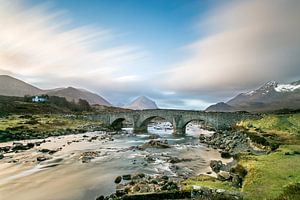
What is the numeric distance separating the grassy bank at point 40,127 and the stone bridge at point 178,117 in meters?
4.49

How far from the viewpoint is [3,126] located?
176ft

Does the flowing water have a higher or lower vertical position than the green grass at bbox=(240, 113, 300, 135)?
lower

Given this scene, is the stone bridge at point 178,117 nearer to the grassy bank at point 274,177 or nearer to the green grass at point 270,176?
the grassy bank at point 274,177

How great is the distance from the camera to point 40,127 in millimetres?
59094

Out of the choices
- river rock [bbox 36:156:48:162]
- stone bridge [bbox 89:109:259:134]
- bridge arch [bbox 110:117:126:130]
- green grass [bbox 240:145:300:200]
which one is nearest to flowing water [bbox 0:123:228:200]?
river rock [bbox 36:156:48:162]

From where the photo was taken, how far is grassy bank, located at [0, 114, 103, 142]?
161 feet

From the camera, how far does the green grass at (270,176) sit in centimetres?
1337

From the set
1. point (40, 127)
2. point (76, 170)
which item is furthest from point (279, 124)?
point (40, 127)

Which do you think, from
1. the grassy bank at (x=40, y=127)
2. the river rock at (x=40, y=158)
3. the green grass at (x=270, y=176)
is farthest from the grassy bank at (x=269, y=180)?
the grassy bank at (x=40, y=127)

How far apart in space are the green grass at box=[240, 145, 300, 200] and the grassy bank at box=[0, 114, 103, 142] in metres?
40.1

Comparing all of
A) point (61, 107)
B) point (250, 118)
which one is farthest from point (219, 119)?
point (61, 107)

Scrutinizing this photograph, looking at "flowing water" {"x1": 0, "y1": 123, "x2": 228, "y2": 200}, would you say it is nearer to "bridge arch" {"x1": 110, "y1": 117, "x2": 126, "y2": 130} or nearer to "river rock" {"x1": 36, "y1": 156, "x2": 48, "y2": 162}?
"river rock" {"x1": 36, "y1": 156, "x2": 48, "y2": 162}

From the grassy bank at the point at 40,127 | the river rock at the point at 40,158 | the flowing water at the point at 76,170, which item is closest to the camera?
the flowing water at the point at 76,170

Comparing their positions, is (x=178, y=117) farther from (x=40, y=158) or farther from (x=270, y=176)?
(x=270, y=176)
